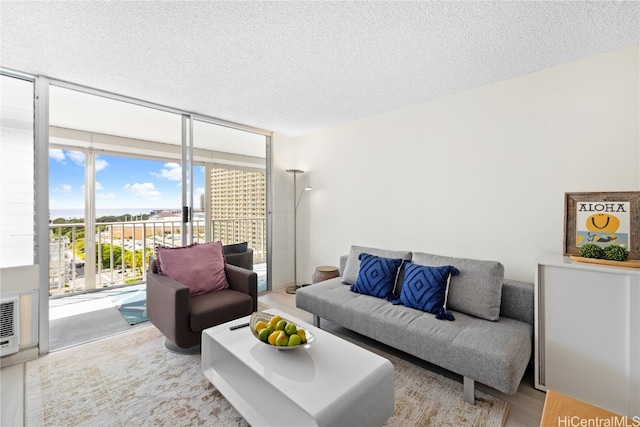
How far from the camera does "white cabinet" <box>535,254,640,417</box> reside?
5.14 feet

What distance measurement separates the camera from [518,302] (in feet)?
6.84

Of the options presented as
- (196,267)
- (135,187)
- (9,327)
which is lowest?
→ (9,327)

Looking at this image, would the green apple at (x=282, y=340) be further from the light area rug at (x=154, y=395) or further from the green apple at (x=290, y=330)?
the light area rug at (x=154, y=395)

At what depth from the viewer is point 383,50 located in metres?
1.99

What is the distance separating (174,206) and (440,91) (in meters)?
3.28

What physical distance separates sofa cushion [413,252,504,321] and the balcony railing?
9.09 ft

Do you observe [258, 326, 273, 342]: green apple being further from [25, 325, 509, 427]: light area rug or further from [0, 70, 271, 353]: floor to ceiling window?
[0, 70, 271, 353]: floor to ceiling window

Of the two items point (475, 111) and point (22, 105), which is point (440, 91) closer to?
point (475, 111)

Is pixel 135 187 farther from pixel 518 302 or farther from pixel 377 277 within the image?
pixel 518 302

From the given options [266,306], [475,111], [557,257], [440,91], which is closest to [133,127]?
[266,306]

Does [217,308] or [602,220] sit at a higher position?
[602,220]

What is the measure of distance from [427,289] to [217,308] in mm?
1764

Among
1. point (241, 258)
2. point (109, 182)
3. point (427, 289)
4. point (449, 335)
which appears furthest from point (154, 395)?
point (109, 182)

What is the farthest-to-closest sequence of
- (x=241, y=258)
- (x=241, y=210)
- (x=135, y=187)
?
1. (x=135, y=187)
2. (x=241, y=210)
3. (x=241, y=258)
